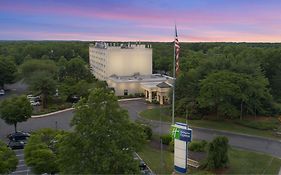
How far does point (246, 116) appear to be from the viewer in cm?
3600

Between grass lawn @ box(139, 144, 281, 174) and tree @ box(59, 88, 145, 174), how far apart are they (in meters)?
7.36

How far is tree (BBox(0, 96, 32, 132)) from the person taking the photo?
92.0ft

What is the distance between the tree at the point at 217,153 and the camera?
21391 millimetres

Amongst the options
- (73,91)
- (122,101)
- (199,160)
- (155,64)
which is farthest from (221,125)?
(155,64)

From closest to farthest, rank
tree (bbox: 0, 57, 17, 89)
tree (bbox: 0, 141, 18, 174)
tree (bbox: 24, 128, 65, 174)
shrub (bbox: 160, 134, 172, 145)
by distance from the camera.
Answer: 1. tree (bbox: 0, 141, 18, 174)
2. tree (bbox: 24, 128, 65, 174)
3. shrub (bbox: 160, 134, 172, 145)
4. tree (bbox: 0, 57, 17, 89)

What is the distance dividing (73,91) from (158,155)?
74.2 ft

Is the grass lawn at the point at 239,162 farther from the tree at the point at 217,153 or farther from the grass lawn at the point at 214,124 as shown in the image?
the grass lawn at the point at 214,124

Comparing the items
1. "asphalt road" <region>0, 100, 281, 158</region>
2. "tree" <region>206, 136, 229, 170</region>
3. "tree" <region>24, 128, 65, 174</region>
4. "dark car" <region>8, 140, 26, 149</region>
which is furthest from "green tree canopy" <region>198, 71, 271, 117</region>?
"tree" <region>24, 128, 65, 174</region>

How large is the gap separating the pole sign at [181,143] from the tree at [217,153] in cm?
273

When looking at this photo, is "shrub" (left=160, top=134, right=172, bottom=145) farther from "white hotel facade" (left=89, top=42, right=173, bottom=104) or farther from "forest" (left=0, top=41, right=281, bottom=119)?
"white hotel facade" (left=89, top=42, right=173, bottom=104)

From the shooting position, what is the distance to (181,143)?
64.0ft

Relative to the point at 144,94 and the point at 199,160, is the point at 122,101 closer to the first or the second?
the point at 144,94

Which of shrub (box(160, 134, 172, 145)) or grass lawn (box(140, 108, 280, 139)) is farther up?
shrub (box(160, 134, 172, 145))

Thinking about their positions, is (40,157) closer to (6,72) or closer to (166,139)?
(166,139)
